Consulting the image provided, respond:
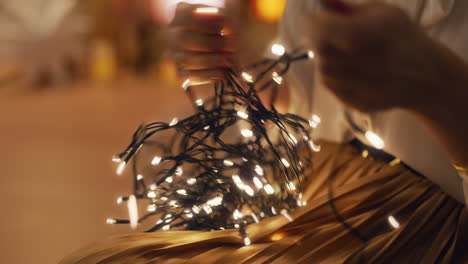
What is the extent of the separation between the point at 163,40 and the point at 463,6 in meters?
1.52

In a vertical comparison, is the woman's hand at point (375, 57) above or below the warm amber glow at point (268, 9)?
below

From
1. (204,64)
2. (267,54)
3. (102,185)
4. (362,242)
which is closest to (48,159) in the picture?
(102,185)

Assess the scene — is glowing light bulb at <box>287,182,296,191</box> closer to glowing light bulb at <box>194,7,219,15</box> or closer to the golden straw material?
the golden straw material

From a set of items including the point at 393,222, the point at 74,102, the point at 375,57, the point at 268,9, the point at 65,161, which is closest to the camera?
the point at 375,57

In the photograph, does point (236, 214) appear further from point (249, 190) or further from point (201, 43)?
point (201, 43)

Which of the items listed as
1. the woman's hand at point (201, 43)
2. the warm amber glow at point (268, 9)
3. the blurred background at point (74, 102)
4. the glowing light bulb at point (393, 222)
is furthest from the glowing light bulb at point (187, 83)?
the warm amber glow at point (268, 9)

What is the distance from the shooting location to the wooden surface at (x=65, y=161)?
2.77 feet

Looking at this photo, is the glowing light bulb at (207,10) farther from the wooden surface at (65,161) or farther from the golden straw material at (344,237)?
the wooden surface at (65,161)

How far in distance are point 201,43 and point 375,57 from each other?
18cm

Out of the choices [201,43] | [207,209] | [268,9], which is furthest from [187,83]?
[268,9]

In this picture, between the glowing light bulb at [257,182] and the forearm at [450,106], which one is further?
the glowing light bulb at [257,182]

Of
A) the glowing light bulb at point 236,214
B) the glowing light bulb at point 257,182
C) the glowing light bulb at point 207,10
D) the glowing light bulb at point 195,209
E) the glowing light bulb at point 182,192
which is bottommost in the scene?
the glowing light bulb at point 236,214

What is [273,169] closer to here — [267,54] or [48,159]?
[267,54]

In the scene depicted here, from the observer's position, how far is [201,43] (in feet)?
1.34
